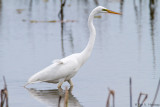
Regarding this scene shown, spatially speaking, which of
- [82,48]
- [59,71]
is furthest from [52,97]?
[82,48]

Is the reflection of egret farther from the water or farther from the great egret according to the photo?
the great egret

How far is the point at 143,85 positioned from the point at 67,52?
10.2ft

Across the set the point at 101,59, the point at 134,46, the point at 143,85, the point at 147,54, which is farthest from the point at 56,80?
the point at 134,46

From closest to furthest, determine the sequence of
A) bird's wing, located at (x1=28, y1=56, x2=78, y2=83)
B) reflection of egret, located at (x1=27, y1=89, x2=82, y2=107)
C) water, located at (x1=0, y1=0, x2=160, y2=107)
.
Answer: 1. reflection of egret, located at (x1=27, y1=89, x2=82, y2=107)
2. water, located at (x1=0, y1=0, x2=160, y2=107)
3. bird's wing, located at (x1=28, y1=56, x2=78, y2=83)

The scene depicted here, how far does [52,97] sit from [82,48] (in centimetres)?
383

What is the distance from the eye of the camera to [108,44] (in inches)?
467

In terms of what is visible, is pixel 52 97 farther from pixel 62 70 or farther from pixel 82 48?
pixel 82 48

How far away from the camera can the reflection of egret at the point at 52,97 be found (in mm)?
7319

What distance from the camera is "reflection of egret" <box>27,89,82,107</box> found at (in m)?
7.32

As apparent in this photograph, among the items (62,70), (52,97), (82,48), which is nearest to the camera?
(52,97)

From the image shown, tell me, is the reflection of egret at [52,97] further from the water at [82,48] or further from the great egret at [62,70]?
the great egret at [62,70]

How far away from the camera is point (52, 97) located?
7797 mm

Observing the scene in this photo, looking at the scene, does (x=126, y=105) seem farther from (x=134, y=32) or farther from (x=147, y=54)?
(x=134, y=32)

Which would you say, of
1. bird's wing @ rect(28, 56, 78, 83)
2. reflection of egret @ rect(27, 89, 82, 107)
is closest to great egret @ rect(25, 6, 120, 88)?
bird's wing @ rect(28, 56, 78, 83)
